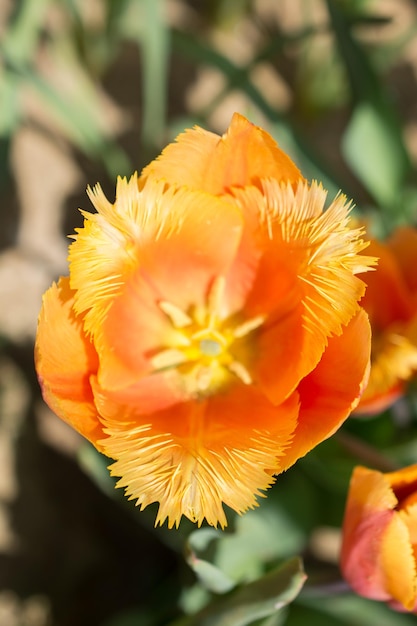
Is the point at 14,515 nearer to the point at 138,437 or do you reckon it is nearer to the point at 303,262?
the point at 138,437

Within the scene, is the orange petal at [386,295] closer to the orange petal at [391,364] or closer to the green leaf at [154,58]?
the orange petal at [391,364]

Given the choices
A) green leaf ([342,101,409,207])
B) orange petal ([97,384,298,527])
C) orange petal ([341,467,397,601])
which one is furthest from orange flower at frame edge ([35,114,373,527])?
green leaf ([342,101,409,207])

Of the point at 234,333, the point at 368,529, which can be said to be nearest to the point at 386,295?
the point at 234,333

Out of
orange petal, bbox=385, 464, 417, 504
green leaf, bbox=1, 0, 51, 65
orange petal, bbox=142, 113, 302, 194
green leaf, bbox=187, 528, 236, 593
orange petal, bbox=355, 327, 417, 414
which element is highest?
green leaf, bbox=1, 0, 51, 65

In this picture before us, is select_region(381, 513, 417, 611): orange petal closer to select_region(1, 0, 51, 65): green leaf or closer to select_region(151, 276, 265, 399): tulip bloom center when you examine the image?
select_region(151, 276, 265, 399): tulip bloom center

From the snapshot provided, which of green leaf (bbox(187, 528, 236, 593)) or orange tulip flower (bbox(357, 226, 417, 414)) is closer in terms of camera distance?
green leaf (bbox(187, 528, 236, 593))

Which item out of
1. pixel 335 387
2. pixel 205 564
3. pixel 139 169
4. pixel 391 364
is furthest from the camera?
pixel 139 169

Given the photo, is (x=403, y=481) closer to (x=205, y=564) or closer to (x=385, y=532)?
(x=385, y=532)

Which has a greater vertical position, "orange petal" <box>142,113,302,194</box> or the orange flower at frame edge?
"orange petal" <box>142,113,302,194</box>
